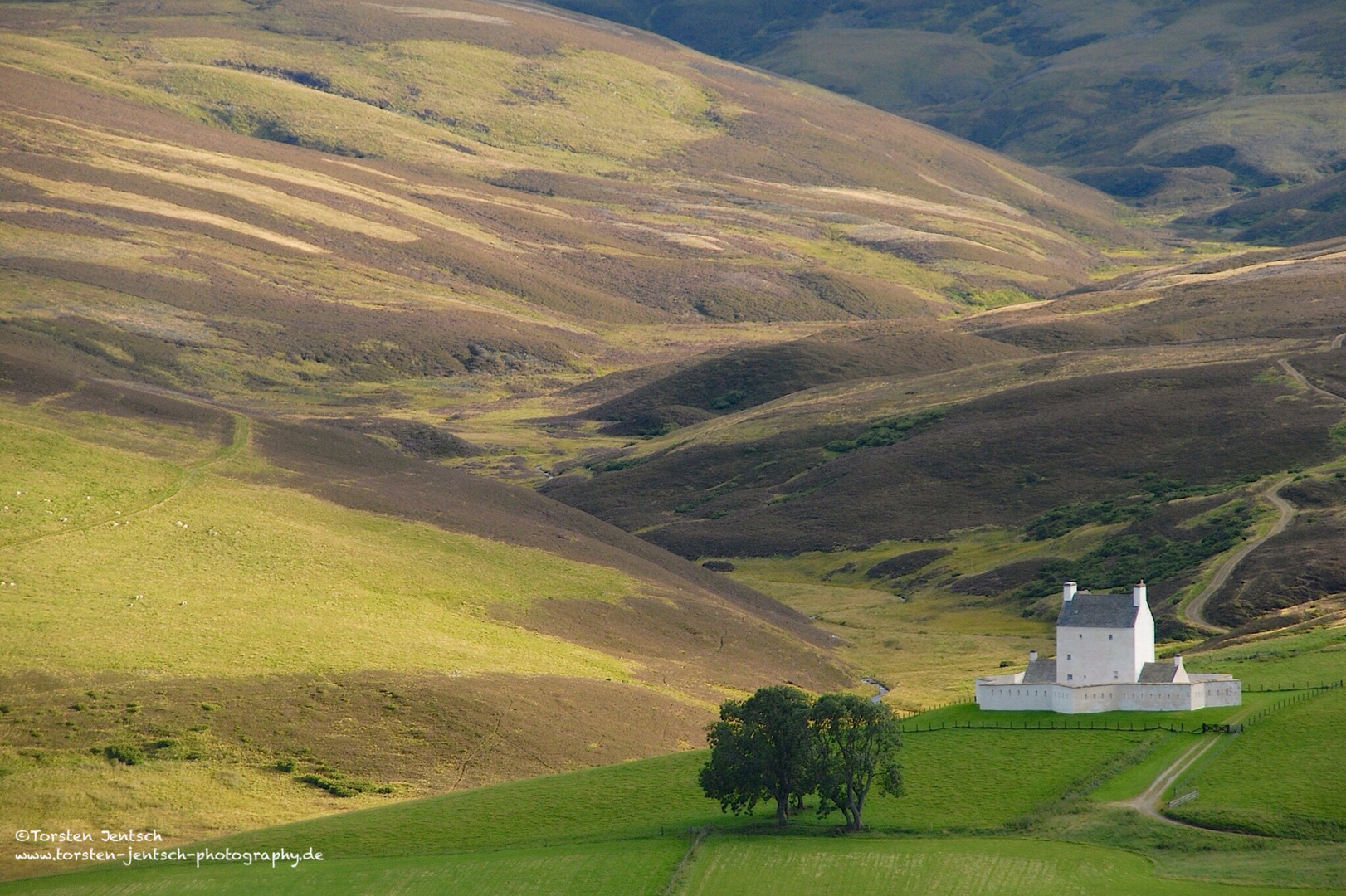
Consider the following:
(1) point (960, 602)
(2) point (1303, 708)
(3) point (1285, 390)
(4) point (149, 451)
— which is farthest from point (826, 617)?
(3) point (1285, 390)

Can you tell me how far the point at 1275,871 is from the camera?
41.9 metres

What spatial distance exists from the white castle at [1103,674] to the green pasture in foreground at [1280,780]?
14.3 ft

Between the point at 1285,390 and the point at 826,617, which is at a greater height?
the point at 1285,390

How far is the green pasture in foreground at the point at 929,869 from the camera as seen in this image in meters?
41.8

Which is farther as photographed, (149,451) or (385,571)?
(149,451)

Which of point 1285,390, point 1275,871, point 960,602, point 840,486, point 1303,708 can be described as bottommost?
point 1275,871

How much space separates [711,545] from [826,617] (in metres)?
31.5

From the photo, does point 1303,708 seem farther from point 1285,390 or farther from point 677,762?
point 1285,390

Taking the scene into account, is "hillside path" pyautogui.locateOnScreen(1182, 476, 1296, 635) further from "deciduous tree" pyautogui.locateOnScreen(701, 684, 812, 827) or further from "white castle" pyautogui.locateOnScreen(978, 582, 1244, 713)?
"deciduous tree" pyautogui.locateOnScreen(701, 684, 812, 827)

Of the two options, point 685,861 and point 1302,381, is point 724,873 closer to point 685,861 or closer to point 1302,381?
point 685,861

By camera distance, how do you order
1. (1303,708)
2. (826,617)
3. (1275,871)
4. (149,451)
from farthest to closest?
(826,617)
(149,451)
(1303,708)
(1275,871)

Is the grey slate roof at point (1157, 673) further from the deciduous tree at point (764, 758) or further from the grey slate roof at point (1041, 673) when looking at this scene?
the deciduous tree at point (764, 758)

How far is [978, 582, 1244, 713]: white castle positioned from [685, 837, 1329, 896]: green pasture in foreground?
1604cm

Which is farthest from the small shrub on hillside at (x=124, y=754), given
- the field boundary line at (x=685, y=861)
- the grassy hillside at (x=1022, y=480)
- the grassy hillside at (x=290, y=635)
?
the grassy hillside at (x=1022, y=480)
